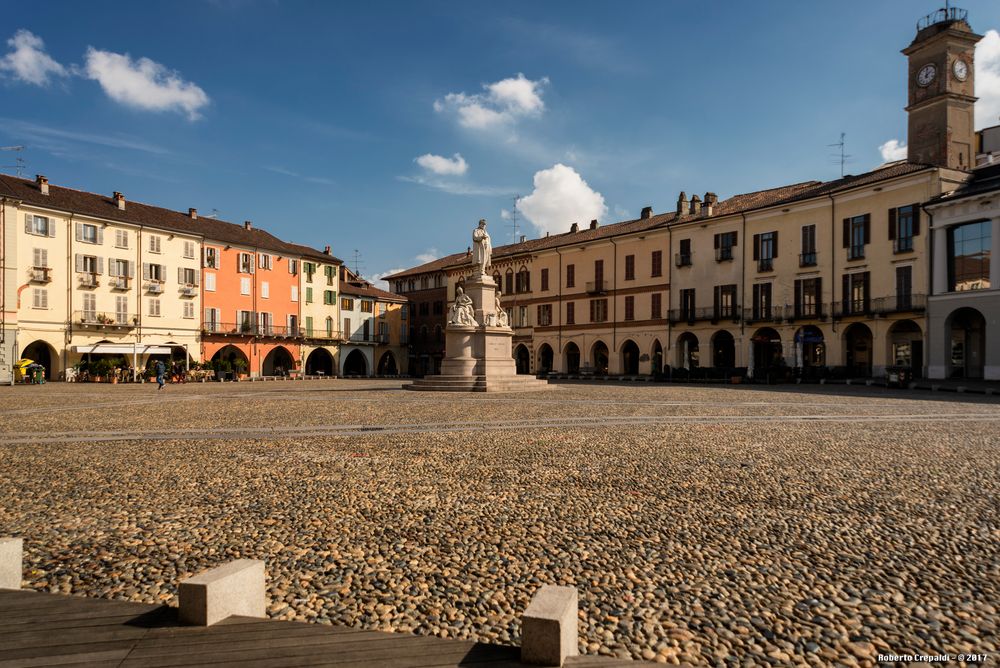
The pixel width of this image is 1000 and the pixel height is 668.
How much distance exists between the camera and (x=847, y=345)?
37.6 metres

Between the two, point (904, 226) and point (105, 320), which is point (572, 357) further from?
point (105, 320)

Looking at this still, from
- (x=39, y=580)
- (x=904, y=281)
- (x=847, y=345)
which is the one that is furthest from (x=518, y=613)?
(x=847, y=345)

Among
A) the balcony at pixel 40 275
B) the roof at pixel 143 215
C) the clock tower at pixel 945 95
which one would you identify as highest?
the clock tower at pixel 945 95

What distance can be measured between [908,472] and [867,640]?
5215 mm

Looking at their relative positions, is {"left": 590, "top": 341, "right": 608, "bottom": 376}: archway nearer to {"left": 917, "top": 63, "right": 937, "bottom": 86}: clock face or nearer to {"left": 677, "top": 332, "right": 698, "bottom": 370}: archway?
{"left": 677, "top": 332, "right": 698, "bottom": 370}: archway

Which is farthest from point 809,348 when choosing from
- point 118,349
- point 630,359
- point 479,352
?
point 118,349

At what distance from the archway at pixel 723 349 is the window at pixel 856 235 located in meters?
9.53

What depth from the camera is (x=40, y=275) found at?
39.6 m

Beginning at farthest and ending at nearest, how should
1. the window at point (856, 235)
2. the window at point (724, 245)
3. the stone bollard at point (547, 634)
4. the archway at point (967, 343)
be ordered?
the window at point (724, 245) < the window at point (856, 235) < the archway at point (967, 343) < the stone bollard at point (547, 634)

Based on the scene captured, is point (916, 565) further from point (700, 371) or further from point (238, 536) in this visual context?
point (700, 371)

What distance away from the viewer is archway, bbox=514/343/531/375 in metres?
56.7

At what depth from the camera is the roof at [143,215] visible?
133 feet

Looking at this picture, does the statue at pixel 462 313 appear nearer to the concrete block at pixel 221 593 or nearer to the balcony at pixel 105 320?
the concrete block at pixel 221 593

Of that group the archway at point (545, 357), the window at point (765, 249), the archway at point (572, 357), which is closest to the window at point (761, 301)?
the window at point (765, 249)
